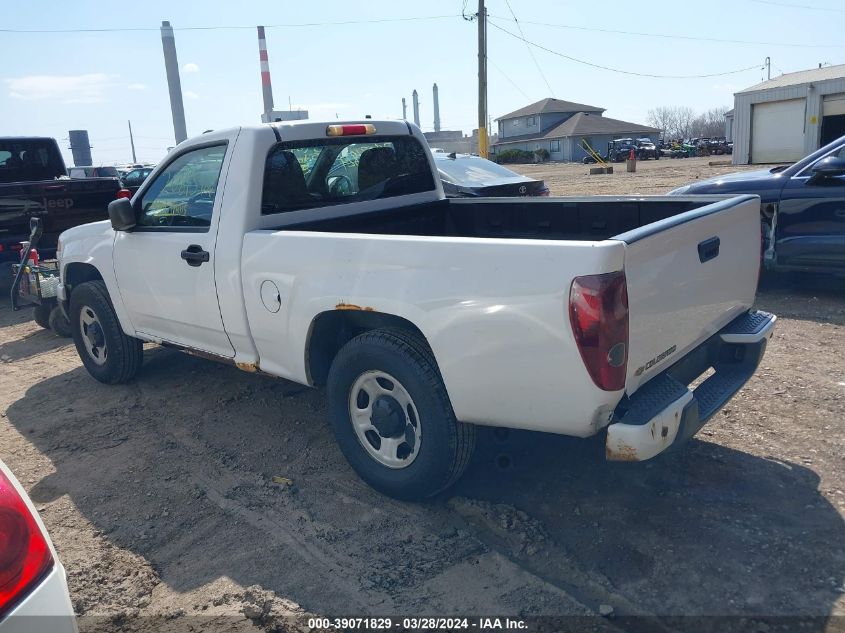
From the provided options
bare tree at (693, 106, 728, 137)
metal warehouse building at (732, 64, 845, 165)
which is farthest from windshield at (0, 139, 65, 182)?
bare tree at (693, 106, 728, 137)

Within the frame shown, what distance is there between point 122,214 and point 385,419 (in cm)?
250

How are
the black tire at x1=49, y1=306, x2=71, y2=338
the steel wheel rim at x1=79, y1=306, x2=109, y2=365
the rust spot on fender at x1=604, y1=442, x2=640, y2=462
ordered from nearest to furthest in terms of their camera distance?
the rust spot on fender at x1=604, y1=442, x2=640, y2=462 → the steel wheel rim at x1=79, y1=306, x2=109, y2=365 → the black tire at x1=49, y1=306, x2=71, y2=338

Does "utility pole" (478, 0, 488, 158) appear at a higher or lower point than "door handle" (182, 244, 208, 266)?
higher

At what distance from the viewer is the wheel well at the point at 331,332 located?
3752 mm

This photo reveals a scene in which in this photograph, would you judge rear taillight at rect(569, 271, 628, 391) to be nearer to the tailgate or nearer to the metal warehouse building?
the tailgate

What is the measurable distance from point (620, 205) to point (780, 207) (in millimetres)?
3689

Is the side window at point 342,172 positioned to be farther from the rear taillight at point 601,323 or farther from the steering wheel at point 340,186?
the rear taillight at point 601,323

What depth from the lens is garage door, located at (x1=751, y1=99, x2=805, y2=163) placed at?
102ft

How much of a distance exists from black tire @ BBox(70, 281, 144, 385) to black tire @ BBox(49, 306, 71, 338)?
2.07m


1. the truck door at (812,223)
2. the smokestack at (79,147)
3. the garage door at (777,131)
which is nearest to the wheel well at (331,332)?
the truck door at (812,223)

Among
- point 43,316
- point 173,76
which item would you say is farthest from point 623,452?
point 173,76

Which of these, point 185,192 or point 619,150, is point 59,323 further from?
point 619,150

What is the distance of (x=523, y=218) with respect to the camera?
521 cm

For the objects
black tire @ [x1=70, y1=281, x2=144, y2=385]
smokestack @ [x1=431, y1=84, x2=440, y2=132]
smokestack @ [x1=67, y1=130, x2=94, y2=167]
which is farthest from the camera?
smokestack @ [x1=431, y1=84, x2=440, y2=132]
